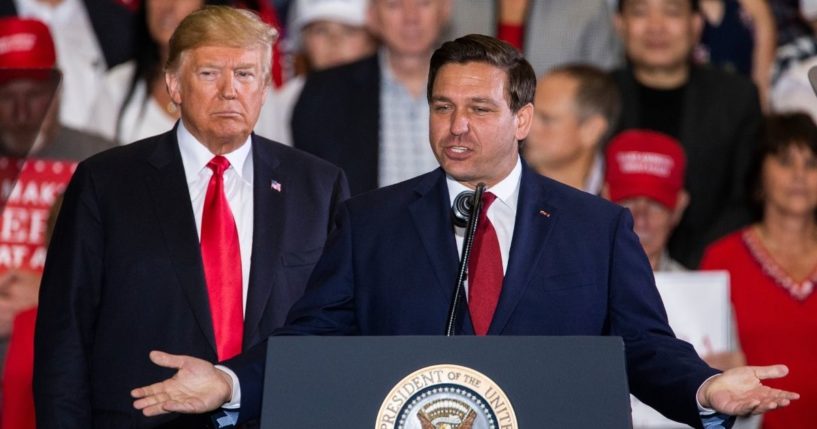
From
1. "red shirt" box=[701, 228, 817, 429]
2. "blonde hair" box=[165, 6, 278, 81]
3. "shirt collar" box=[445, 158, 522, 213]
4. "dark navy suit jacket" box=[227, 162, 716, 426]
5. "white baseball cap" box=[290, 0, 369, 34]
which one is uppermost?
"white baseball cap" box=[290, 0, 369, 34]

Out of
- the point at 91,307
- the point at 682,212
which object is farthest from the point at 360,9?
the point at 91,307

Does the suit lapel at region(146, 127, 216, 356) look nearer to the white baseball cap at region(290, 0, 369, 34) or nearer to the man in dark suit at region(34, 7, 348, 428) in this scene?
the man in dark suit at region(34, 7, 348, 428)

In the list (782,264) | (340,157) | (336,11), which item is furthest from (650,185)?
(336,11)

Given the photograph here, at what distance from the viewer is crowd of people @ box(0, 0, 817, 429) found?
9.01 feet

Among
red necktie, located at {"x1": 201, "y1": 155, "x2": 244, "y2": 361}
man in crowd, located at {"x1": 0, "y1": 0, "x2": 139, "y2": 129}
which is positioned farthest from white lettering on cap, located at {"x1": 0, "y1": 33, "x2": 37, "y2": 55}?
red necktie, located at {"x1": 201, "y1": 155, "x2": 244, "y2": 361}

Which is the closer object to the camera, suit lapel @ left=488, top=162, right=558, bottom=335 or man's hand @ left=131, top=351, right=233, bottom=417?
man's hand @ left=131, top=351, right=233, bottom=417

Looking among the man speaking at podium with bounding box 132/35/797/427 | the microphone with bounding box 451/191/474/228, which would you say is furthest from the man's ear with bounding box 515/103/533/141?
the microphone with bounding box 451/191/474/228

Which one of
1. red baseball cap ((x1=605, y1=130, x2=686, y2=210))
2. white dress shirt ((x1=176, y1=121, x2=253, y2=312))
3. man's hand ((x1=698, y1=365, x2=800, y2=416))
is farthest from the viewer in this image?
red baseball cap ((x1=605, y1=130, x2=686, y2=210))

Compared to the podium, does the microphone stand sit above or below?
above

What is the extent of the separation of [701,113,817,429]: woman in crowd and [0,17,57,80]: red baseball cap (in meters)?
2.45

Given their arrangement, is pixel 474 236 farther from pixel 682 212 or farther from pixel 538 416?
pixel 682 212

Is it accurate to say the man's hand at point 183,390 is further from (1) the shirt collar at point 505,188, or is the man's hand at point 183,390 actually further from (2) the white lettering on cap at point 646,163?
(2) the white lettering on cap at point 646,163

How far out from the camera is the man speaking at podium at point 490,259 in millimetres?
2586

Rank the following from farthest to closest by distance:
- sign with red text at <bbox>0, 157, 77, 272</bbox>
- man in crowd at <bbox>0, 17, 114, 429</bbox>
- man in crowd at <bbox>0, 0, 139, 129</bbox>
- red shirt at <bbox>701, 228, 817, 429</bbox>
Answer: man in crowd at <bbox>0, 0, 139, 129</bbox> → sign with red text at <bbox>0, 157, 77, 272</bbox> → red shirt at <bbox>701, 228, 817, 429</bbox> → man in crowd at <bbox>0, 17, 114, 429</bbox>
